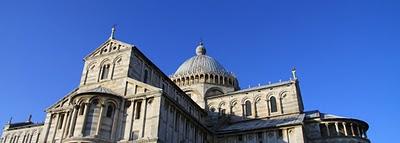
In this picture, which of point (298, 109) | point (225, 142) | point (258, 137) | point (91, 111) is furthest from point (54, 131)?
point (298, 109)

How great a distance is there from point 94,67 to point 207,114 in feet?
46.8

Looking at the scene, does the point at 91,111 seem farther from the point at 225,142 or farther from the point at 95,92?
the point at 225,142

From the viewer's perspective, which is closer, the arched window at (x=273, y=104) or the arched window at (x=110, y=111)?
the arched window at (x=110, y=111)

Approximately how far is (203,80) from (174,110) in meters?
15.5

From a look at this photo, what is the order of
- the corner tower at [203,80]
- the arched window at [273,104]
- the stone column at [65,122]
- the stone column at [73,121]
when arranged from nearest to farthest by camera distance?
the stone column at [73,121] → the stone column at [65,122] → the arched window at [273,104] → the corner tower at [203,80]

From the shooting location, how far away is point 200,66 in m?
44.6

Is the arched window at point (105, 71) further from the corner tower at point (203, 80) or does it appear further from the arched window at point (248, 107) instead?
the arched window at point (248, 107)

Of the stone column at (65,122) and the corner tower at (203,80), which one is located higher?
the corner tower at (203,80)

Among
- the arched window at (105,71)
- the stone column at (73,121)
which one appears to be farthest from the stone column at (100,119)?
the arched window at (105,71)

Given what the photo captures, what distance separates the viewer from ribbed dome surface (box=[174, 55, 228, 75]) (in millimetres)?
43844

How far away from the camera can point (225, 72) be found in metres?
44.8

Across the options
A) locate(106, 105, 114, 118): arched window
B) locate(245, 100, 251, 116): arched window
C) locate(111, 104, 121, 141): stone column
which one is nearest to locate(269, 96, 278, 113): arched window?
locate(245, 100, 251, 116): arched window

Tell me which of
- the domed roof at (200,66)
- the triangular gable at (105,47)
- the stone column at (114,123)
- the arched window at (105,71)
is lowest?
the stone column at (114,123)

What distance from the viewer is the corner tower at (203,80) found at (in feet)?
137
